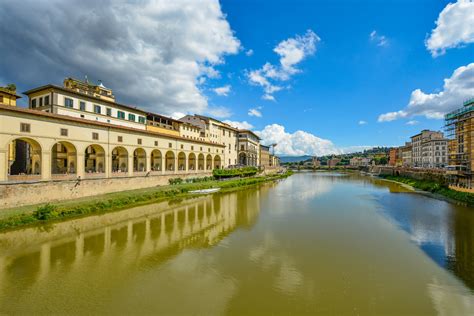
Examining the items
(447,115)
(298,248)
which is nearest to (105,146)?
(298,248)

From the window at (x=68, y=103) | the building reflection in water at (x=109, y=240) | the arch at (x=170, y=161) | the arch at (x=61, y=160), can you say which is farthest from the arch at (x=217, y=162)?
the building reflection in water at (x=109, y=240)

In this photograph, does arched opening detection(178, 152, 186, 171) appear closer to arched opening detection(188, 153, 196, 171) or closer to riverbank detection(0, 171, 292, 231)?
arched opening detection(188, 153, 196, 171)

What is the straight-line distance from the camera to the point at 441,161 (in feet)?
228

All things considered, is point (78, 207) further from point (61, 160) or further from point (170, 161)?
point (170, 161)

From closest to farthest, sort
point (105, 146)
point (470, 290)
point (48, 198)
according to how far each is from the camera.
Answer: point (470, 290)
point (48, 198)
point (105, 146)

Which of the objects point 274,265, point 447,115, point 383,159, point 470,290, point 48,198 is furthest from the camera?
point 383,159

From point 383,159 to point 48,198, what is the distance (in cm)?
15582

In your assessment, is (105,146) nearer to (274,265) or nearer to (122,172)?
(122,172)

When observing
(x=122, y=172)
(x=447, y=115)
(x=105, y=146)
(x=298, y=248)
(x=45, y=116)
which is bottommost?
(x=298, y=248)

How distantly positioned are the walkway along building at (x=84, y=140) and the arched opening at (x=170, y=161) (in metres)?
0.16

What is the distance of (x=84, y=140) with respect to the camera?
24578 millimetres

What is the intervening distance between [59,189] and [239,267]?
19709mm

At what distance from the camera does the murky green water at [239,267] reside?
7867 millimetres

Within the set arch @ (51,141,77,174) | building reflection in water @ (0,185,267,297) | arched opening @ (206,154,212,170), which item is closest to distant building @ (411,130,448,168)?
arched opening @ (206,154,212,170)
